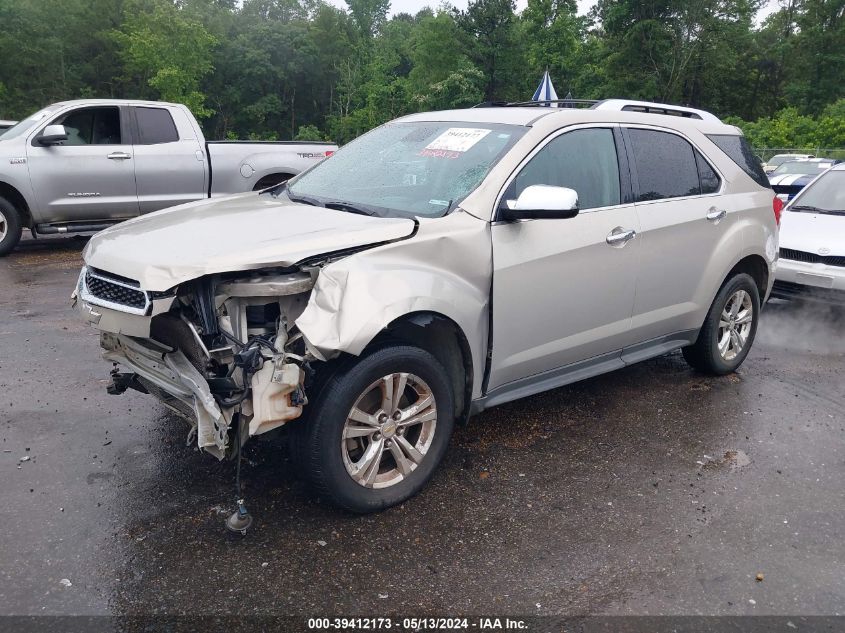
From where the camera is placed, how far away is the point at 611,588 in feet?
9.34

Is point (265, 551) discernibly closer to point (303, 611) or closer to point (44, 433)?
point (303, 611)

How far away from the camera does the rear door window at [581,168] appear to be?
150 inches

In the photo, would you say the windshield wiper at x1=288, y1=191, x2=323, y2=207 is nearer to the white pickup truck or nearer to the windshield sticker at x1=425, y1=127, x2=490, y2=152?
the windshield sticker at x1=425, y1=127, x2=490, y2=152

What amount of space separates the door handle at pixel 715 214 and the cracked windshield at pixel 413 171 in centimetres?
166

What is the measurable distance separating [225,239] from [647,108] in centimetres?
321

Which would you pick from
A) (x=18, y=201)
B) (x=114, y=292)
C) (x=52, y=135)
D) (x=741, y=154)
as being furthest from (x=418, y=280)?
(x=18, y=201)

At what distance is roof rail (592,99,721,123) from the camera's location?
15.0ft

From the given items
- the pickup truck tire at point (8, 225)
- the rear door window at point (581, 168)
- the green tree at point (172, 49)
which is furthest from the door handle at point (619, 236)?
the green tree at point (172, 49)

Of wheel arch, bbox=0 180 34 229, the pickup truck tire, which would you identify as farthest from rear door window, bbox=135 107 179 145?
the pickup truck tire

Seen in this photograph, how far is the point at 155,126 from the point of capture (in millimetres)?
9547

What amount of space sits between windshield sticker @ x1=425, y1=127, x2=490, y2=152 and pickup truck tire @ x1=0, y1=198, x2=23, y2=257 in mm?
6940

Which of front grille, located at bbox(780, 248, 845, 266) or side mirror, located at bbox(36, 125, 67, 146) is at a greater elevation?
side mirror, located at bbox(36, 125, 67, 146)

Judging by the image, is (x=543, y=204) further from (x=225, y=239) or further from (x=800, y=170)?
(x=800, y=170)

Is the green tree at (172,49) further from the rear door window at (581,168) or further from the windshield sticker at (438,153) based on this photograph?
the rear door window at (581,168)
